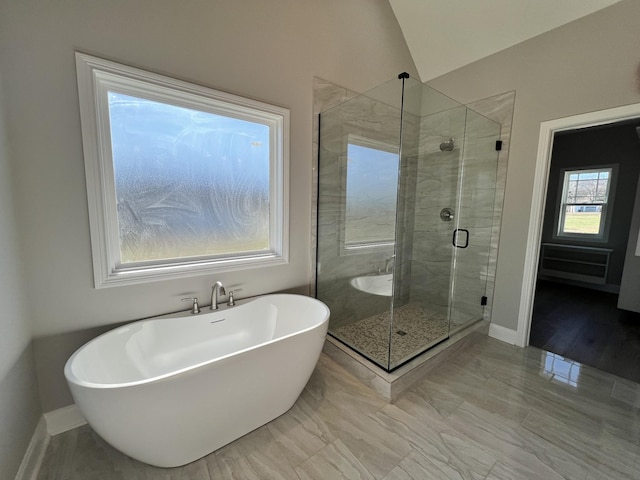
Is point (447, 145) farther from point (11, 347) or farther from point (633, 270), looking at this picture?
point (11, 347)

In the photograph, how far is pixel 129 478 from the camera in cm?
124

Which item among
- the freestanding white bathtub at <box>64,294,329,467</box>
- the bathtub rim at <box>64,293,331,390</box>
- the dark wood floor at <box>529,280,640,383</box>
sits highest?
the bathtub rim at <box>64,293,331,390</box>

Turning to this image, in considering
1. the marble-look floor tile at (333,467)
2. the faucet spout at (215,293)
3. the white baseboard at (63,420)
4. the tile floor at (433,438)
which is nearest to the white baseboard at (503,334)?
the tile floor at (433,438)

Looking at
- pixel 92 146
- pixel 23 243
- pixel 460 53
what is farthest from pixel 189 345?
pixel 460 53

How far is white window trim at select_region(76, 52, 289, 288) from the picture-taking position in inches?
55.6

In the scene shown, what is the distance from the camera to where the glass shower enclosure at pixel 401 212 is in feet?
7.86

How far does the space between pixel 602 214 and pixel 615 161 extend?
830mm

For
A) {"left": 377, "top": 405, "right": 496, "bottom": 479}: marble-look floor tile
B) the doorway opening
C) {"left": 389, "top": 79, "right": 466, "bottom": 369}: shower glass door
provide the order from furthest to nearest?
{"left": 389, "top": 79, "right": 466, "bottom": 369}: shower glass door
the doorway opening
{"left": 377, "top": 405, "right": 496, "bottom": 479}: marble-look floor tile

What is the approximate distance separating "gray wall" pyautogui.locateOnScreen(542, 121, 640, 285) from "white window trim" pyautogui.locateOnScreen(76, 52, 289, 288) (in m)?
4.93

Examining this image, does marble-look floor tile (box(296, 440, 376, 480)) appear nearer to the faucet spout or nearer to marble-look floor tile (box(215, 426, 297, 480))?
marble-look floor tile (box(215, 426, 297, 480))

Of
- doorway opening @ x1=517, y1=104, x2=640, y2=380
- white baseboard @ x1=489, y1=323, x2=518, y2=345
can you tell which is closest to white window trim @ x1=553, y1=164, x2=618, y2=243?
doorway opening @ x1=517, y1=104, x2=640, y2=380

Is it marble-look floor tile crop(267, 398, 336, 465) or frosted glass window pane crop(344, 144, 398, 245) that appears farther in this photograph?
frosted glass window pane crop(344, 144, 398, 245)

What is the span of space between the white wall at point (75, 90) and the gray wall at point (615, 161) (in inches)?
172

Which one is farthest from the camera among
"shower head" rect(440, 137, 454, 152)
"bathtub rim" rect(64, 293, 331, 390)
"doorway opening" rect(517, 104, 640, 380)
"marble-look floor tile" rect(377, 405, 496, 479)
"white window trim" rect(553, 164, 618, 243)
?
"white window trim" rect(553, 164, 618, 243)
